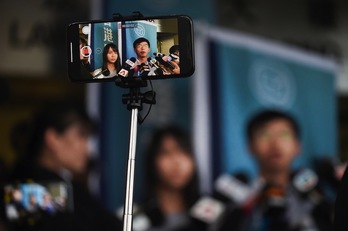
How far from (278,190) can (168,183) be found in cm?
84

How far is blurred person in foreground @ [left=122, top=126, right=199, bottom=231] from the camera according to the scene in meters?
5.84

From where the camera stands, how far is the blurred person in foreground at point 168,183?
5.84 m

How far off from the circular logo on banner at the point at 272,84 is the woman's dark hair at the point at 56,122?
1.38 metres

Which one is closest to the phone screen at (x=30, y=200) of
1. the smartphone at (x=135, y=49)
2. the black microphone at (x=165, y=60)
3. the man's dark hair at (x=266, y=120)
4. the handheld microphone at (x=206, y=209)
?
the smartphone at (x=135, y=49)

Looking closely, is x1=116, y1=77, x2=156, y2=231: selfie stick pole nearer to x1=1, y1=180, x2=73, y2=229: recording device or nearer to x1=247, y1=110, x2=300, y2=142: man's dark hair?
x1=1, y1=180, x2=73, y2=229: recording device

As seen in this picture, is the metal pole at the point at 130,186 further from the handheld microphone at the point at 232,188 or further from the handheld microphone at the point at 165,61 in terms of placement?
the handheld microphone at the point at 232,188

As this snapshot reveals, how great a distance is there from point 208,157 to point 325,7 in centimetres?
213

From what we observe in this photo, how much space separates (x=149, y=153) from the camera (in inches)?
231

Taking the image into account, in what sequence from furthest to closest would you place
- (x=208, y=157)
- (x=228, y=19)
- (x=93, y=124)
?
(x=228, y=19) → (x=208, y=157) → (x=93, y=124)

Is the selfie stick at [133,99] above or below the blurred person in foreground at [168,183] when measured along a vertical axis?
above

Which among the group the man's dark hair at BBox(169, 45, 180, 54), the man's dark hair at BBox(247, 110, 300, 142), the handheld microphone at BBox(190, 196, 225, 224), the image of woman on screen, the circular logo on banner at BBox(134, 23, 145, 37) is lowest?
the handheld microphone at BBox(190, 196, 225, 224)

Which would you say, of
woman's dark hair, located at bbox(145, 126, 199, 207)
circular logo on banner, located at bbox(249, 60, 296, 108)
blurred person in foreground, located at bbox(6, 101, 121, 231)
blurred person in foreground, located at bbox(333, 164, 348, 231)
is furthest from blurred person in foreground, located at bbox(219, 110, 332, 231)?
blurred person in foreground, located at bbox(333, 164, 348, 231)

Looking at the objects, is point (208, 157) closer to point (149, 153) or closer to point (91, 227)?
point (149, 153)

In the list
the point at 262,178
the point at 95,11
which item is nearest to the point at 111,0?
the point at 95,11
